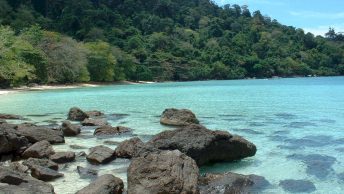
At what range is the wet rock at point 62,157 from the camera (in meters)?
9.78

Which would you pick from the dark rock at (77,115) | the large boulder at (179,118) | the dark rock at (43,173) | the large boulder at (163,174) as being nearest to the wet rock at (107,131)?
the large boulder at (179,118)

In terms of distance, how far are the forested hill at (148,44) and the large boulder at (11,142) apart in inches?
1245

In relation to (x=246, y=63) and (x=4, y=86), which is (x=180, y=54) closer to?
(x=246, y=63)

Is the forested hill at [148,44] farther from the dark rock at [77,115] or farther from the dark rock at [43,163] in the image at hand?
the dark rock at [43,163]

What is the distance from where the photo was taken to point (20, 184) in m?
7.04

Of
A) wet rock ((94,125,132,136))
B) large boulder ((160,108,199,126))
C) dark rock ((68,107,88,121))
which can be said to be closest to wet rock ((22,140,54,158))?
wet rock ((94,125,132,136))

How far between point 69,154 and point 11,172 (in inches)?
112

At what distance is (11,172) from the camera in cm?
723

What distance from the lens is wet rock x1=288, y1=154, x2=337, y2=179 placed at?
9.19m

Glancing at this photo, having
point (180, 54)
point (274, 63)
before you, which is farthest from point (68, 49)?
point (274, 63)

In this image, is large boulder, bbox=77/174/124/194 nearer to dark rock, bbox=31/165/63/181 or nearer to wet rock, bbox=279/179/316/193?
dark rock, bbox=31/165/63/181

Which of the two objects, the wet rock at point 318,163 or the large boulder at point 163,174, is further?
the wet rock at point 318,163

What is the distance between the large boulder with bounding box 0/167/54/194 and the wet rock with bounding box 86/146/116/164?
8.48 feet

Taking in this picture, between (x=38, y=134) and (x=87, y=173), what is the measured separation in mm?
3811
